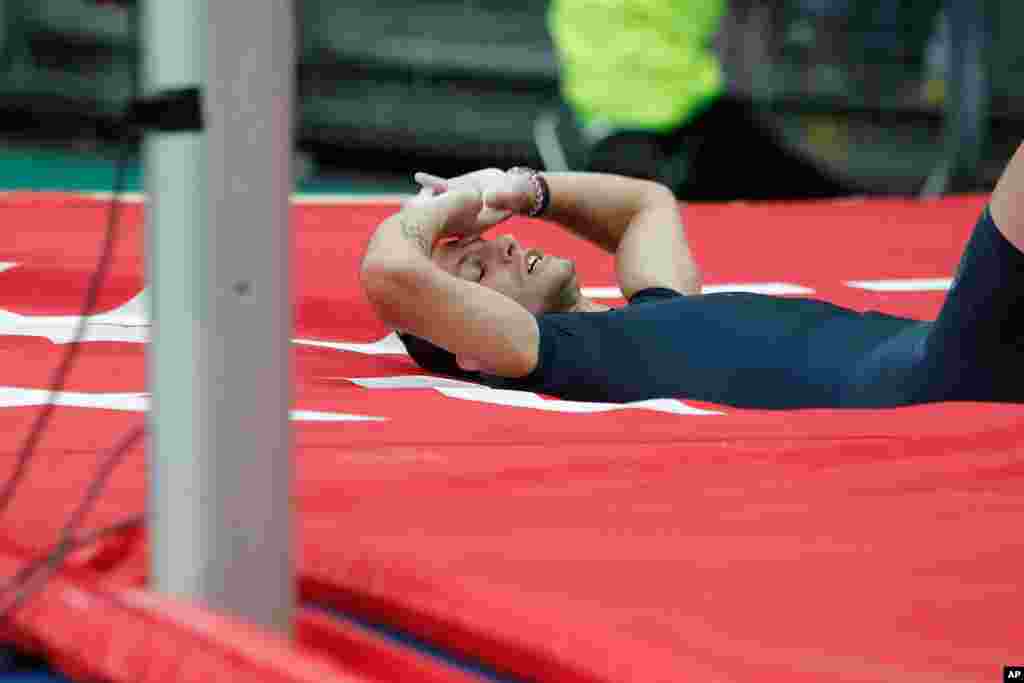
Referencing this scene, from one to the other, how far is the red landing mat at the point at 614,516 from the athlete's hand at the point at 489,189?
0.22m

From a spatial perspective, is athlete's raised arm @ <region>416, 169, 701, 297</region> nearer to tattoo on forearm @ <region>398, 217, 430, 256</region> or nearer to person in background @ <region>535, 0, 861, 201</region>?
tattoo on forearm @ <region>398, 217, 430, 256</region>

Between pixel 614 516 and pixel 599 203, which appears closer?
pixel 614 516

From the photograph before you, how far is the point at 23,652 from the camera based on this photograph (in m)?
1.04

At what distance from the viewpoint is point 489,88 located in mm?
6602

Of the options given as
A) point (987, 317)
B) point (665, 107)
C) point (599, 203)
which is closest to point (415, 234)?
point (599, 203)

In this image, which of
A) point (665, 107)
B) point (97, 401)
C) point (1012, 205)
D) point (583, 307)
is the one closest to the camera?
point (97, 401)

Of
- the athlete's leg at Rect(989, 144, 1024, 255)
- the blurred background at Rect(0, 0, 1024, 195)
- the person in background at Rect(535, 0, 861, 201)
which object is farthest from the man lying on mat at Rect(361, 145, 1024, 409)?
the blurred background at Rect(0, 0, 1024, 195)

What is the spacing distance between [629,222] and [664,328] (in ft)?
1.49

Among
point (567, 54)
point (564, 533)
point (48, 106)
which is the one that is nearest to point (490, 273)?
point (564, 533)

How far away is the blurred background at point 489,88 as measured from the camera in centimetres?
614

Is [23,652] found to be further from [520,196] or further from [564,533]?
[520,196]

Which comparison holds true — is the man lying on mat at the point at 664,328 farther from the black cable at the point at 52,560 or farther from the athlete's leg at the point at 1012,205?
the black cable at the point at 52,560

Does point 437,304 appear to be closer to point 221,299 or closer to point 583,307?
point 583,307

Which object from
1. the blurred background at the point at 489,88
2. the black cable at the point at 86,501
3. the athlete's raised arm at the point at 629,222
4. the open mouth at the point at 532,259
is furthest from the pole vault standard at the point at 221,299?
the blurred background at the point at 489,88
